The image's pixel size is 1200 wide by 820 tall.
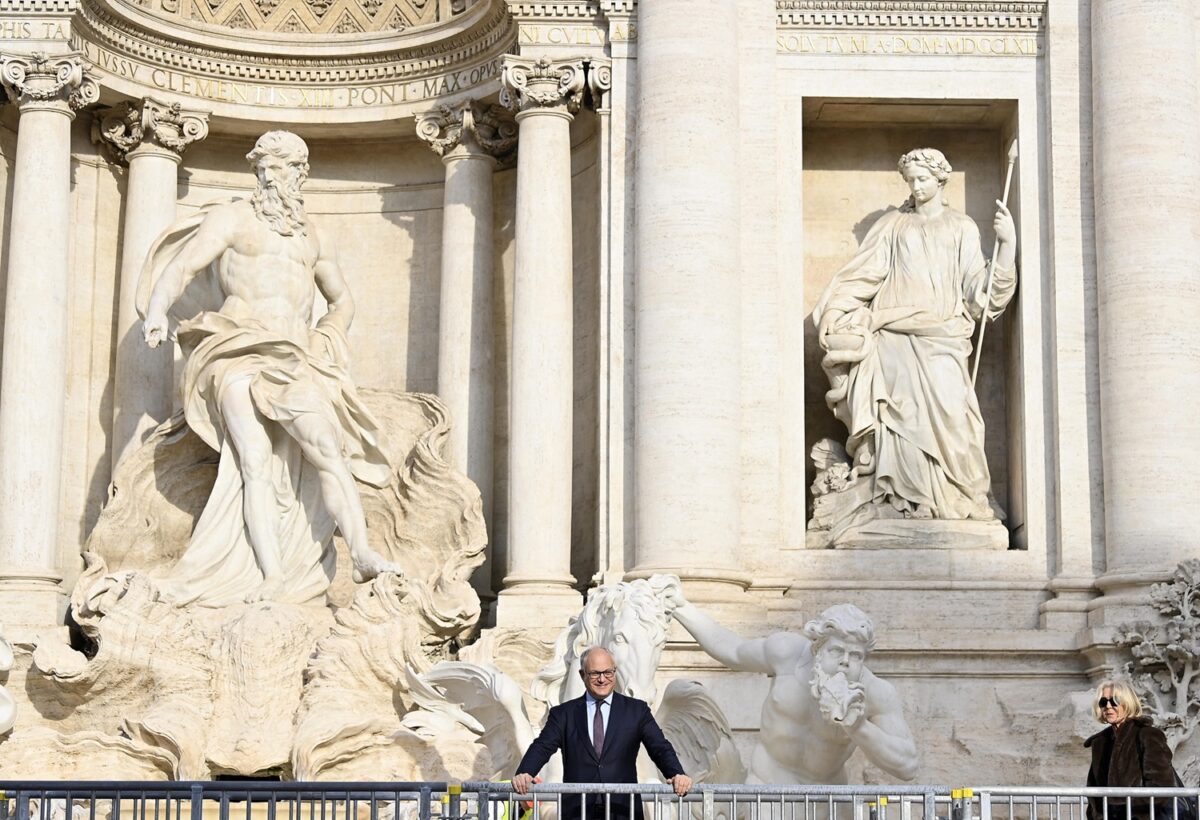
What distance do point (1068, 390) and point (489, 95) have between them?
18.2 feet

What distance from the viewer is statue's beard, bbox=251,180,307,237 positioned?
59.8 feet

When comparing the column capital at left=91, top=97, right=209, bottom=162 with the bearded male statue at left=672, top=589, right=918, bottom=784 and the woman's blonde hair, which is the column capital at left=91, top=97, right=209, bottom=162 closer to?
the bearded male statue at left=672, top=589, right=918, bottom=784

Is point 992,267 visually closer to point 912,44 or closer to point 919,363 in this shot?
point 919,363

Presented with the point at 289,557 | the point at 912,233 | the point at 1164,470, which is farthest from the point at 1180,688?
the point at 289,557

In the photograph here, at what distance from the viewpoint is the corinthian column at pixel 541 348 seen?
17672mm

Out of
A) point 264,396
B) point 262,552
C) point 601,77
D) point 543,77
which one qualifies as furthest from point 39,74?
point 601,77

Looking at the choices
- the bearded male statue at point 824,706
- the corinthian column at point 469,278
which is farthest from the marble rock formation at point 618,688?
the corinthian column at point 469,278

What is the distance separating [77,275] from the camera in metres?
19.6

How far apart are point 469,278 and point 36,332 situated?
146 inches

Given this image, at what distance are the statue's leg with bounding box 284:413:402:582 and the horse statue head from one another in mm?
3944

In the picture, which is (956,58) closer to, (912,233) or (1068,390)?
(912,233)

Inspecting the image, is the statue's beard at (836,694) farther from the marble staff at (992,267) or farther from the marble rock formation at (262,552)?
the marble staff at (992,267)

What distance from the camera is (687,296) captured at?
17391mm

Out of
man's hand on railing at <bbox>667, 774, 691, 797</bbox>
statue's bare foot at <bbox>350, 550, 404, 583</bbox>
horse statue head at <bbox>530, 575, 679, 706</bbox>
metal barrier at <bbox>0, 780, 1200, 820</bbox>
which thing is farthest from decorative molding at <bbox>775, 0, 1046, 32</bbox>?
man's hand on railing at <bbox>667, 774, 691, 797</bbox>
